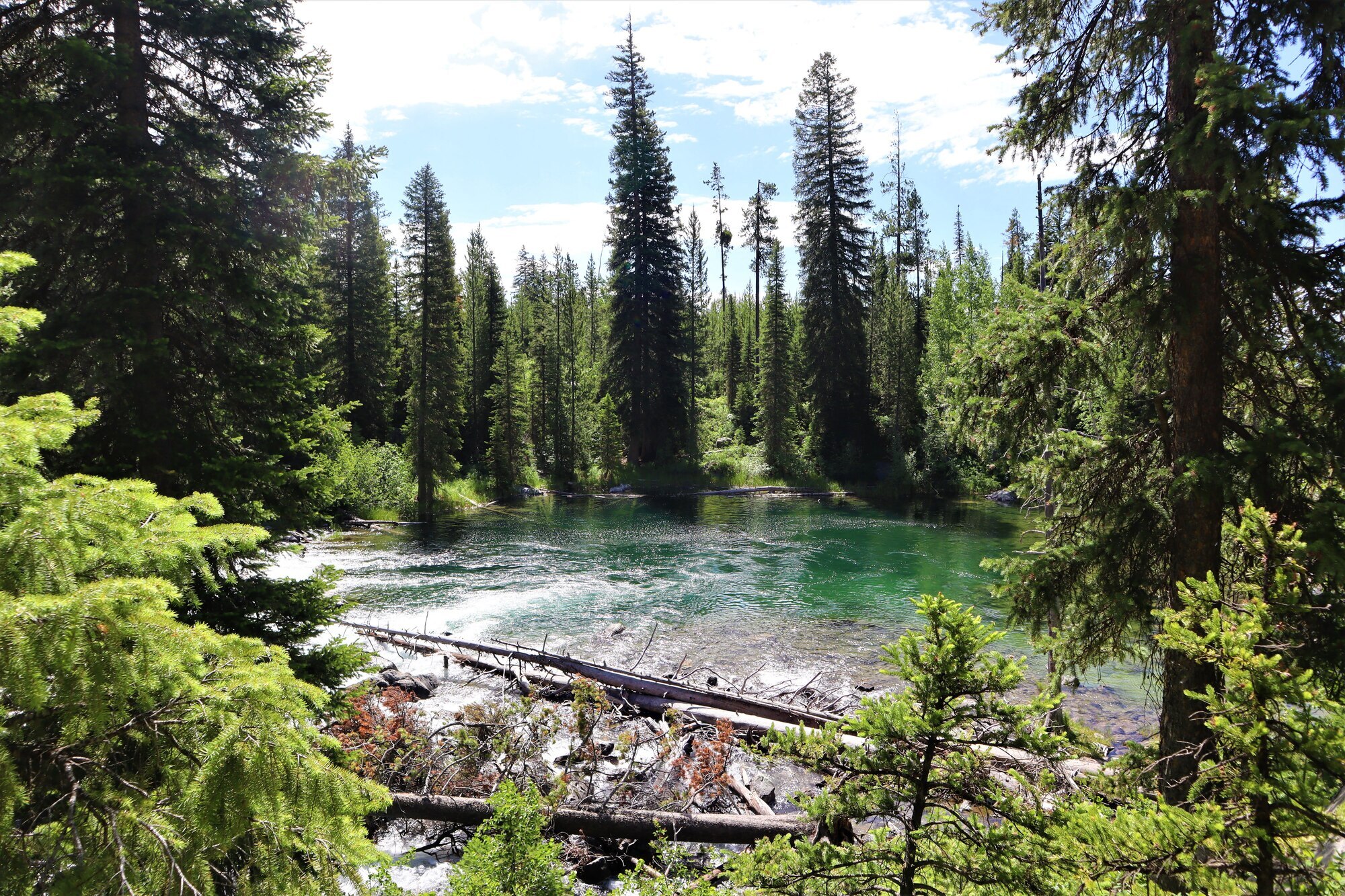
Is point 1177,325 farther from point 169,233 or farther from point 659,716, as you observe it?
point 169,233

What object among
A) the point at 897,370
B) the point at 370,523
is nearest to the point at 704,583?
the point at 370,523

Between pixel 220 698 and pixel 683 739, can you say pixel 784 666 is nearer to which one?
pixel 683 739

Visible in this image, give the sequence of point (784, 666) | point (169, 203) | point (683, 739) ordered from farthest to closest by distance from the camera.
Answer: point (784, 666), point (683, 739), point (169, 203)

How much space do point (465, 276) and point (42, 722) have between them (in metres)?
60.9

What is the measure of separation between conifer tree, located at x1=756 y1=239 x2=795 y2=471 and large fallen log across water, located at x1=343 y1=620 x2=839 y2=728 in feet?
98.5

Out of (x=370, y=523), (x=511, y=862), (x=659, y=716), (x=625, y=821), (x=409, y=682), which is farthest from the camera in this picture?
(x=370, y=523)

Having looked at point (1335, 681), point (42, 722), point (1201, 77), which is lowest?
point (1335, 681)

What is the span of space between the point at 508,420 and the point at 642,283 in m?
11.3

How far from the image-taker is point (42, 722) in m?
2.46

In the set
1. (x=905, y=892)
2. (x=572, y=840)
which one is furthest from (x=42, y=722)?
(x=572, y=840)

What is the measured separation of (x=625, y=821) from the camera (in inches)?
258

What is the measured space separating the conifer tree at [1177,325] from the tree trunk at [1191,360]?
0.05 feet

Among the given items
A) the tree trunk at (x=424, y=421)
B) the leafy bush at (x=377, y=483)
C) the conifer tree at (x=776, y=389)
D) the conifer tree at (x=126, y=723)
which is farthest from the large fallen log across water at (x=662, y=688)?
the conifer tree at (x=776, y=389)

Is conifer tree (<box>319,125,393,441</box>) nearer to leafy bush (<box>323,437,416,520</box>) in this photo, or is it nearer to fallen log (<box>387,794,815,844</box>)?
leafy bush (<box>323,437,416,520</box>)
